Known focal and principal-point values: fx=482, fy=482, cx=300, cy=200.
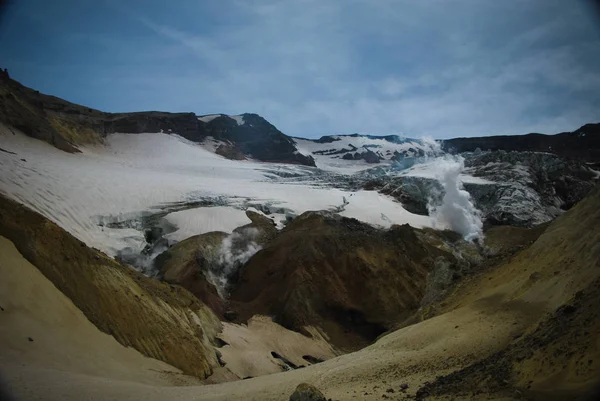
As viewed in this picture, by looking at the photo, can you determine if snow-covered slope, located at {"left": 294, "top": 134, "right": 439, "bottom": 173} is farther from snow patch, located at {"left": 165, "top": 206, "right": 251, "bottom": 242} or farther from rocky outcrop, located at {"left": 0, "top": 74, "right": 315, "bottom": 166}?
snow patch, located at {"left": 165, "top": 206, "right": 251, "bottom": 242}

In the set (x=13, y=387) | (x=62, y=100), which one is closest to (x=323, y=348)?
(x=13, y=387)

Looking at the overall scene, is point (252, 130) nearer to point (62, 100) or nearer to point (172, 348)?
point (62, 100)

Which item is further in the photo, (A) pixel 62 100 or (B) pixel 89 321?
(A) pixel 62 100

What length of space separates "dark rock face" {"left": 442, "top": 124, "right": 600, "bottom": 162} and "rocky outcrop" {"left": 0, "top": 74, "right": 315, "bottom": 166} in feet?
157

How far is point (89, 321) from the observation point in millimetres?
15688

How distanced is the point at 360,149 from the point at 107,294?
153879 mm

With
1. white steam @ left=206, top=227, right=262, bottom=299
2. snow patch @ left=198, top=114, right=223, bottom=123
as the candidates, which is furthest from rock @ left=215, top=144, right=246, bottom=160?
white steam @ left=206, top=227, right=262, bottom=299

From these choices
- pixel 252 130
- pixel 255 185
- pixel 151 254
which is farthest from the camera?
pixel 252 130

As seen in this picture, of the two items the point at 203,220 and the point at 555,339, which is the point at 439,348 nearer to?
the point at 555,339

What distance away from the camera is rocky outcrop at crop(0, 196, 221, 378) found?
637 inches

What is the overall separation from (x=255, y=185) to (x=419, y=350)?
57817 millimetres

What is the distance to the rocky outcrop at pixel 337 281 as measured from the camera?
32750 millimetres

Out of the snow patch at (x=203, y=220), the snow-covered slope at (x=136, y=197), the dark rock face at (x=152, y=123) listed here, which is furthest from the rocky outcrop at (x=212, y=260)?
the dark rock face at (x=152, y=123)

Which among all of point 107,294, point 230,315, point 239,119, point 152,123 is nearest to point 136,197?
point 230,315
